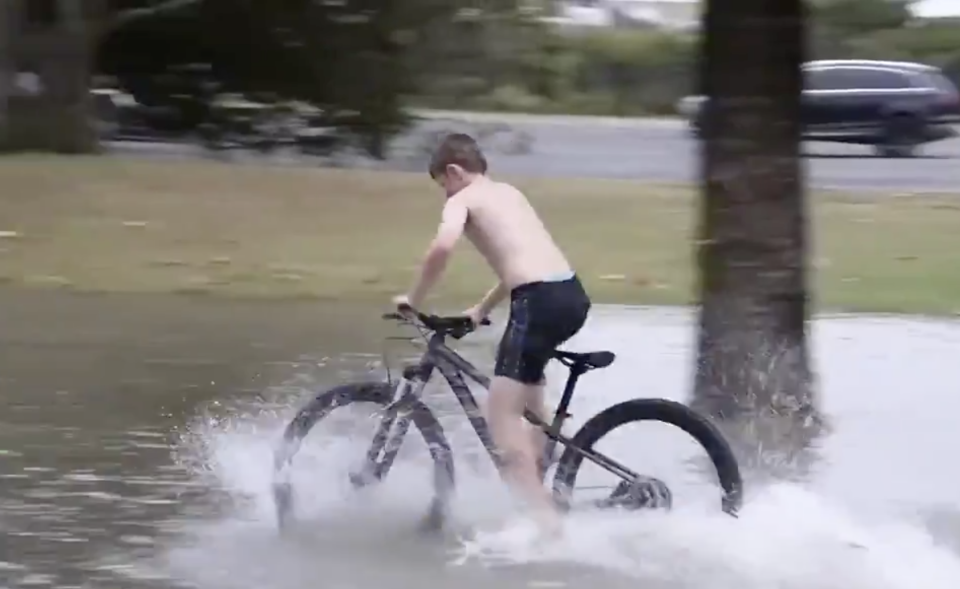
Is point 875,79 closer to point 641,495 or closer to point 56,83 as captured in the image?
point 56,83

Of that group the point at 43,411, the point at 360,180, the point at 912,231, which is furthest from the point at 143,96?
the point at 43,411

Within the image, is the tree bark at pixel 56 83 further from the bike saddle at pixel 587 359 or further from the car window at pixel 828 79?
the bike saddle at pixel 587 359

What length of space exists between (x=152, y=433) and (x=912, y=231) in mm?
9496

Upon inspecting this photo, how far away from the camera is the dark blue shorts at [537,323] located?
6270mm

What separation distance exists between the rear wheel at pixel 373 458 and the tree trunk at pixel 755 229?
70.0 inches

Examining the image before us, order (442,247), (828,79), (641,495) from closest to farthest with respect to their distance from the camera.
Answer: (442,247) < (641,495) < (828,79)

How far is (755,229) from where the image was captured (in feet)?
25.3

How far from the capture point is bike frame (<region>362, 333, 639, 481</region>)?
6.50 metres

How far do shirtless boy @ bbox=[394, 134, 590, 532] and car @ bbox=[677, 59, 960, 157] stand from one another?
65.0 feet

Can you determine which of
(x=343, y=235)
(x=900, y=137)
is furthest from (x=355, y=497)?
(x=900, y=137)

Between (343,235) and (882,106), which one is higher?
(343,235)

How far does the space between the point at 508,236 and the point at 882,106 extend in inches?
814

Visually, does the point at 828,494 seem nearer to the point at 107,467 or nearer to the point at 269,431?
the point at 269,431

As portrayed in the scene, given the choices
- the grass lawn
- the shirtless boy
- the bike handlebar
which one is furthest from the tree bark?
the shirtless boy
